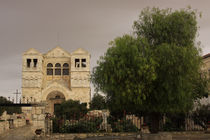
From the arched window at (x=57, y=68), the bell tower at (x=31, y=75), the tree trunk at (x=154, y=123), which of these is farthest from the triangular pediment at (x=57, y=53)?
the tree trunk at (x=154, y=123)

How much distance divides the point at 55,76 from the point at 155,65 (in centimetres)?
4796

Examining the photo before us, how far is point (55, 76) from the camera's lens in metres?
57.9

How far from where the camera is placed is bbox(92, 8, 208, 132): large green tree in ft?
39.1

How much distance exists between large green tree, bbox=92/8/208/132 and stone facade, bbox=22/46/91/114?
4068 centimetres

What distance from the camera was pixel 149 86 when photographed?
12312mm

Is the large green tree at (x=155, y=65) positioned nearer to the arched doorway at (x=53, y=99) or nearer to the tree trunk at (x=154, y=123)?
the tree trunk at (x=154, y=123)

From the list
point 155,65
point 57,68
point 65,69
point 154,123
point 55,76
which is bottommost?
point 154,123

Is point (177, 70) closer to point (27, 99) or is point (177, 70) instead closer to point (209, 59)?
point (209, 59)

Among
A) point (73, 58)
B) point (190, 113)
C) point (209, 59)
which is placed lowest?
point (190, 113)

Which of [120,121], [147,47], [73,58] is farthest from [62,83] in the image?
[147,47]

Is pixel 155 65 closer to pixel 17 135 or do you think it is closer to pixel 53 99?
pixel 17 135

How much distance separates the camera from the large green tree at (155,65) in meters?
11.9

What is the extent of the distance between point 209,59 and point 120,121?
1682 cm

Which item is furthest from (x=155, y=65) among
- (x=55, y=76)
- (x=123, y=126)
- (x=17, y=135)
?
(x=55, y=76)
